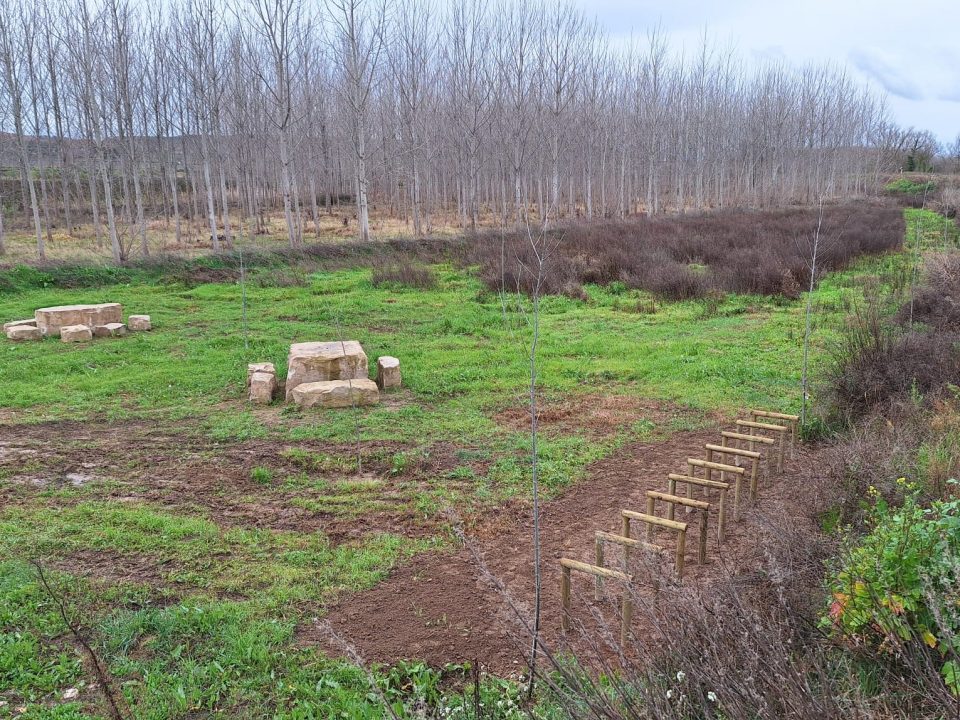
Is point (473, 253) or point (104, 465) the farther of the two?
point (473, 253)

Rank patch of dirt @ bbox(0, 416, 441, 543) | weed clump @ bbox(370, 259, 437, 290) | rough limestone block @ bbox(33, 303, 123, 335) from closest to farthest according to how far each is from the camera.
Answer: patch of dirt @ bbox(0, 416, 441, 543) < rough limestone block @ bbox(33, 303, 123, 335) < weed clump @ bbox(370, 259, 437, 290)

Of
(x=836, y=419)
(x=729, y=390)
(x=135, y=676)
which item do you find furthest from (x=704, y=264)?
(x=135, y=676)

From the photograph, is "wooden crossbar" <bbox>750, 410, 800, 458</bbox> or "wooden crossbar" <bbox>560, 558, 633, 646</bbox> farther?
"wooden crossbar" <bbox>750, 410, 800, 458</bbox>

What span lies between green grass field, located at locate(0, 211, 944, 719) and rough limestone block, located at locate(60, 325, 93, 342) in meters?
0.20

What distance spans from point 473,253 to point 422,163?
13445mm

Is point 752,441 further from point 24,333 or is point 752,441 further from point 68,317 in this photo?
point 24,333

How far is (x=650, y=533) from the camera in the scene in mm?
4430

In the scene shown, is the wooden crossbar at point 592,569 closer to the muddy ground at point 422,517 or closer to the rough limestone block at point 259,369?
the muddy ground at point 422,517

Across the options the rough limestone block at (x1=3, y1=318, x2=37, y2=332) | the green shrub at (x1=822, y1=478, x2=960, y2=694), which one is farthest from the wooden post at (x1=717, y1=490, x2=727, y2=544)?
the rough limestone block at (x1=3, y1=318, x2=37, y2=332)

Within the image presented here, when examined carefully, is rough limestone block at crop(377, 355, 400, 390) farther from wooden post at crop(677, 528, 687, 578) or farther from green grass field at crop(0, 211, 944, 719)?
wooden post at crop(677, 528, 687, 578)

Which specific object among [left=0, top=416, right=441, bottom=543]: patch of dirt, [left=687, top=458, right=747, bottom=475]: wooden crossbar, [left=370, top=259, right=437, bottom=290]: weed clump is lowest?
[left=0, top=416, right=441, bottom=543]: patch of dirt

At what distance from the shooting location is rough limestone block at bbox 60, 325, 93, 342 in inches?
437

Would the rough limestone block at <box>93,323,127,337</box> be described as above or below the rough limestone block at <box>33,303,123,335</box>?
below

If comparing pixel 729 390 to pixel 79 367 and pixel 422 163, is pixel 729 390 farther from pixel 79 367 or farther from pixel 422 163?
pixel 422 163
